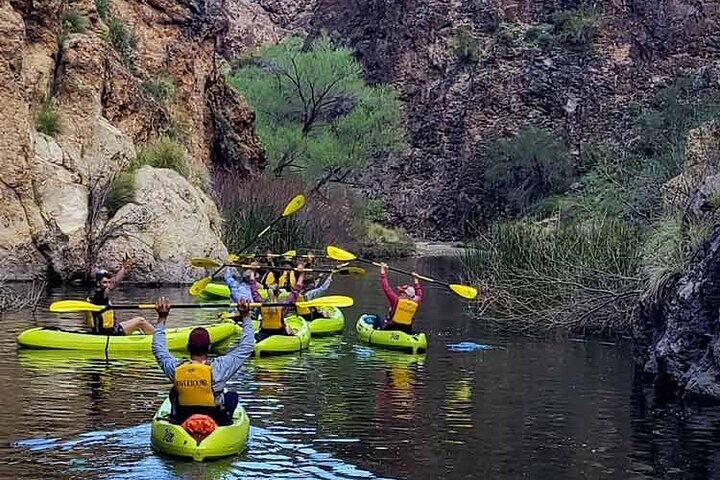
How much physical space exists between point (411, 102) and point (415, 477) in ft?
186

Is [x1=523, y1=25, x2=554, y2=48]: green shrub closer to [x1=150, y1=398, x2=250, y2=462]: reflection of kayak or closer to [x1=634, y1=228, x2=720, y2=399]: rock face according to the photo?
[x1=634, y1=228, x2=720, y2=399]: rock face

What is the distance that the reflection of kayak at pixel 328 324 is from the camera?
63.5ft

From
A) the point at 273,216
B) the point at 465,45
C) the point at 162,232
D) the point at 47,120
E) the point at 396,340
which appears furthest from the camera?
the point at 465,45

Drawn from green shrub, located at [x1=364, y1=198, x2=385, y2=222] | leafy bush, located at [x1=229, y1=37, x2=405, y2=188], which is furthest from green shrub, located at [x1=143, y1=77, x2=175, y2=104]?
green shrub, located at [x1=364, y1=198, x2=385, y2=222]

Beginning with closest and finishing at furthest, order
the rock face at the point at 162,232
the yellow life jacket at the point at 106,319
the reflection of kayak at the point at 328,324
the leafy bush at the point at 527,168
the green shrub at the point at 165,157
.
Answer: the yellow life jacket at the point at 106,319 < the reflection of kayak at the point at 328,324 < the rock face at the point at 162,232 < the green shrub at the point at 165,157 < the leafy bush at the point at 527,168

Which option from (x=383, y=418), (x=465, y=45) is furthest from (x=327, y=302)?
(x=465, y=45)

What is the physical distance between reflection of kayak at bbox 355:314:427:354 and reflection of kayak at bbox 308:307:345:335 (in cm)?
100

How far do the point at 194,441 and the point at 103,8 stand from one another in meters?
27.7

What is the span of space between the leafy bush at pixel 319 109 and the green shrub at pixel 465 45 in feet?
43.2

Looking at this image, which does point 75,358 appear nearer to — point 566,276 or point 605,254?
point 566,276

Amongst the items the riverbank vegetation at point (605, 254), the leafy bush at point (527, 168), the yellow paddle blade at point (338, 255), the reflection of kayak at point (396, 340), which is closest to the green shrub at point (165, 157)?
the riverbank vegetation at point (605, 254)

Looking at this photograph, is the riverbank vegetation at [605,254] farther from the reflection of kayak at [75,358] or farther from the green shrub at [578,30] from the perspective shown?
the green shrub at [578,30]

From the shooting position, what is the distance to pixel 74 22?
103 feet

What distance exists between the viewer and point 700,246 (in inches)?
547
